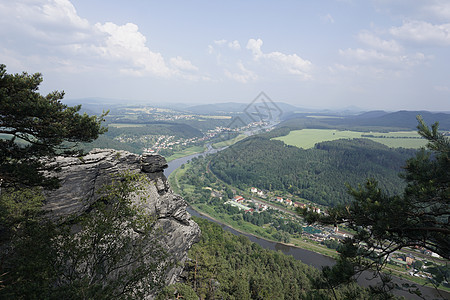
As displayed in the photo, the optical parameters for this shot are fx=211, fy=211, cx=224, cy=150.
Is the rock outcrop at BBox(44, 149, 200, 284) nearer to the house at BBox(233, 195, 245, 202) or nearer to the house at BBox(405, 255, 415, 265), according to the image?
the house at BBox(405, 255, 415, 265)

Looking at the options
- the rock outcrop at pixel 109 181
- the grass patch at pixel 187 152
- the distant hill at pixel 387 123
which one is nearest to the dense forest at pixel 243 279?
the rock outcrop at pixel 109 181

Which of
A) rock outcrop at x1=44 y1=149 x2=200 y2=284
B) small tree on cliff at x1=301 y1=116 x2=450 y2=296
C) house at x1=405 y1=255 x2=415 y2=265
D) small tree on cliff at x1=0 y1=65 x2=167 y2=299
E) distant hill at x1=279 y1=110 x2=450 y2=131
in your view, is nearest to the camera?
small tree on cliff at x1=0 y1=65 x2=167 y2=299

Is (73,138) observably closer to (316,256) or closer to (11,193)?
(11,193)

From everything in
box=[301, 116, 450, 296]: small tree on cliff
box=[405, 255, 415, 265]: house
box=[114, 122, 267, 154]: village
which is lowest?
box=[405, 255, 415, 265]: house

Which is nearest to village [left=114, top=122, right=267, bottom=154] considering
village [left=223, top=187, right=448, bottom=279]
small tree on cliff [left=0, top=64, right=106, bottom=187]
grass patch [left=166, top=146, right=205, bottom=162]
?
grass patch [left=166, top=146, right=205, bottom=162]

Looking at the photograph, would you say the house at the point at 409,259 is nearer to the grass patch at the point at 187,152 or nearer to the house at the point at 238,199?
the house at the point at 238,199

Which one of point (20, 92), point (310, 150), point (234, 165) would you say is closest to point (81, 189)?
point (20, 92)

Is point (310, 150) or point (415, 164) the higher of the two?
point (415, 164)

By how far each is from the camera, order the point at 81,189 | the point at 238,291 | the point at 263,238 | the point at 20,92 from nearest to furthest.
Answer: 1. the point at 20,92
2. the point at 81,189
3. the point at 238,291
4. the point at 263,238

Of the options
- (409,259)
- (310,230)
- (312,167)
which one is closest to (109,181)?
(310,230)
